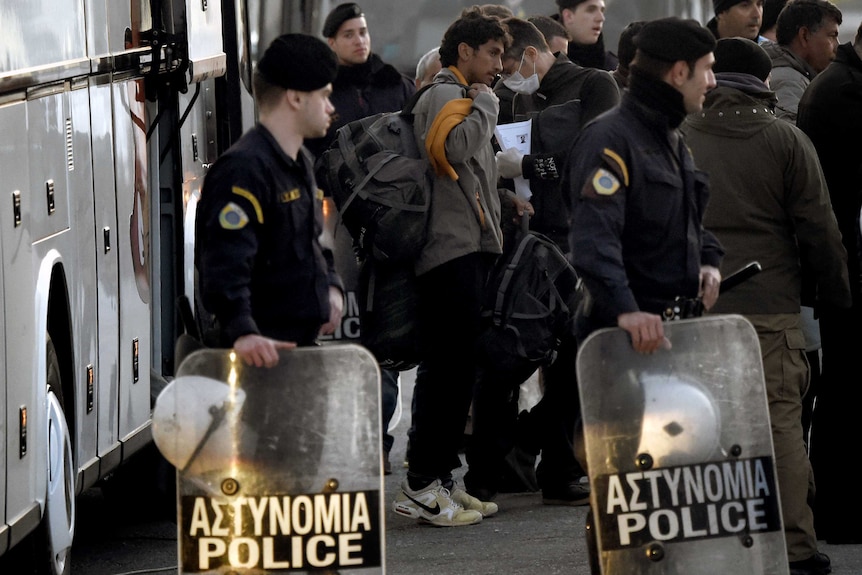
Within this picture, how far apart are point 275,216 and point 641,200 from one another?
105cm

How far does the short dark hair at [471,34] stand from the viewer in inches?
270

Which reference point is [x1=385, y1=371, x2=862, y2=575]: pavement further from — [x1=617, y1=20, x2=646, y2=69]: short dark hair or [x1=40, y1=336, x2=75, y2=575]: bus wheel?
[x1=617, y1=20, x2=646, y2=69]: short dark hair

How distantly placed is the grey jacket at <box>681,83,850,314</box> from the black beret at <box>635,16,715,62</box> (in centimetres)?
82

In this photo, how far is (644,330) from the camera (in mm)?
4730

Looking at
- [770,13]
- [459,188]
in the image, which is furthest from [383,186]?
[770,13]

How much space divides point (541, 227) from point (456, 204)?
2.81 ft

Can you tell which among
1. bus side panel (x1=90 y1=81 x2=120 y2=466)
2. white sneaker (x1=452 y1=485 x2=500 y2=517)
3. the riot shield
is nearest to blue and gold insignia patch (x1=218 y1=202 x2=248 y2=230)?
the riot shield

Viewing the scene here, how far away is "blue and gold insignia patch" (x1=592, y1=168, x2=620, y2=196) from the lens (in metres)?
4.94

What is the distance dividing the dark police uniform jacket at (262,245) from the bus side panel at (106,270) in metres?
1.55

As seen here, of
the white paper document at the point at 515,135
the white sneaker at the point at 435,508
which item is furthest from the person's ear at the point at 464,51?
the white sneaker at the point at 435,508

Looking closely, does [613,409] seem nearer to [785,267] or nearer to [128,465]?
[785,267]

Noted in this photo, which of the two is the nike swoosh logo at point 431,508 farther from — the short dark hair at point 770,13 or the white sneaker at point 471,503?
the short dark hair at point 770,13

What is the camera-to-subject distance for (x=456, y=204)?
6832 mm

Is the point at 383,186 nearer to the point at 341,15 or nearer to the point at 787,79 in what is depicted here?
the point at 787,79
